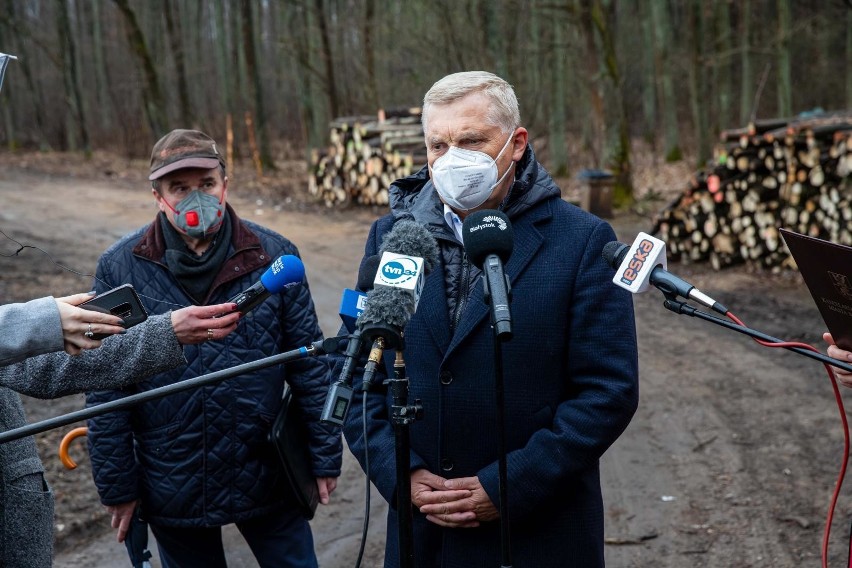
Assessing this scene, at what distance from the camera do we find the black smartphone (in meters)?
2.30

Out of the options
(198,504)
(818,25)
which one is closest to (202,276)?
(198,504)

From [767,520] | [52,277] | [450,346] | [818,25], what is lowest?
[767,520]

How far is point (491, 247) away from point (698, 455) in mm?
4064

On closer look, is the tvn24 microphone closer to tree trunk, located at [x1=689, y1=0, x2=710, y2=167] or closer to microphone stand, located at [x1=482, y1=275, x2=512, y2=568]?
microphone stand, located at [x1=482, y1=275, x2=512, y2=568]

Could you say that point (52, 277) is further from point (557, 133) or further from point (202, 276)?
point (557, 133)

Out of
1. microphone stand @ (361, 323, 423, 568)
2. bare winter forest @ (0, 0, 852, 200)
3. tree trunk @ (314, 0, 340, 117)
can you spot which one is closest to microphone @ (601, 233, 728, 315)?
microphone stand @ (361, 323, 423, 568)

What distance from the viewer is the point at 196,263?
10.6 feet

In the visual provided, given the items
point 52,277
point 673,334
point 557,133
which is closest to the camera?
point 673,334

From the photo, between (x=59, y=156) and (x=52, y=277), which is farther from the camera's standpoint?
(x=59, y=156)

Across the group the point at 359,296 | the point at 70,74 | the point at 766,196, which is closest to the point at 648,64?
the point at 766,196

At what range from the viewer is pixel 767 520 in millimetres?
4801

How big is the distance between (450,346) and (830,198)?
816 centimetres

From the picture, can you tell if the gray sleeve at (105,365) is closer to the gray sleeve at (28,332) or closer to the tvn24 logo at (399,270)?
the gray sleeve at (28,332)

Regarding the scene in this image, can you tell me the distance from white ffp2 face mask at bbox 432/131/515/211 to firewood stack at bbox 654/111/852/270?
773 cm
